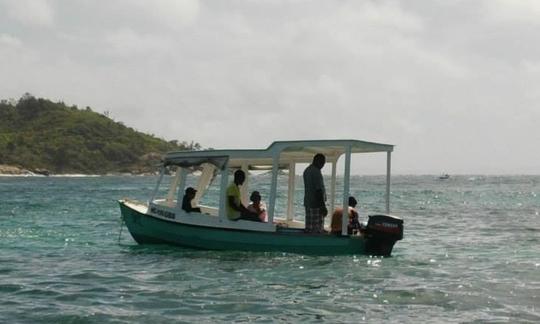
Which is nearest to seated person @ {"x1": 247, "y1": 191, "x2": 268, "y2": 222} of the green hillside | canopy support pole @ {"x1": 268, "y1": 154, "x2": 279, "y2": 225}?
canopy support pole @ {"x1": 268, "y1": 154, "x2": 279, "y2": 225}

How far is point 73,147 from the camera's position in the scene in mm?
173000

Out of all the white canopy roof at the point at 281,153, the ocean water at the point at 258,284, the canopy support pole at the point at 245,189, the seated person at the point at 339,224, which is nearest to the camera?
the ocean water at the point at 258,284

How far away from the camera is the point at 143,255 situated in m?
18.3

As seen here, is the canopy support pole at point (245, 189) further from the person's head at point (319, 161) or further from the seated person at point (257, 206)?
the person's head at point (319, 161)

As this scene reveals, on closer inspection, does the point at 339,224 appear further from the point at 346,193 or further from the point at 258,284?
the point at 258,284

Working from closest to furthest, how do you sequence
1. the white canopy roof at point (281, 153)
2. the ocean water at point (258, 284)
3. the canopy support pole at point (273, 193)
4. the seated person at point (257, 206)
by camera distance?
1. the ocean water at point (258, 284)
2. the white canopy roof at point (281, 153)
3. the canopy support pole at point (273, 193)
4. the seated person at point (257, 206)

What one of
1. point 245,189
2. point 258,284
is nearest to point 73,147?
point 245,189

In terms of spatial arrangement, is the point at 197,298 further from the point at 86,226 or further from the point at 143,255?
the point at 86,226

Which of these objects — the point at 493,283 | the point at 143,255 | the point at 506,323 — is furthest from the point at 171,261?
the point at 506,323

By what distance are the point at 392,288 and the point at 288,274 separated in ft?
7.37

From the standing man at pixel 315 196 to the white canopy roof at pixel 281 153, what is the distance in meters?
0.46

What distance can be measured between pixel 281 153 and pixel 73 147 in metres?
160

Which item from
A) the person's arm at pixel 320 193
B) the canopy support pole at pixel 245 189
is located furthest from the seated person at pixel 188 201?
the person's arm at pixel 320 193

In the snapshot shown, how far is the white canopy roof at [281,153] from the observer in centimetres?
1733
